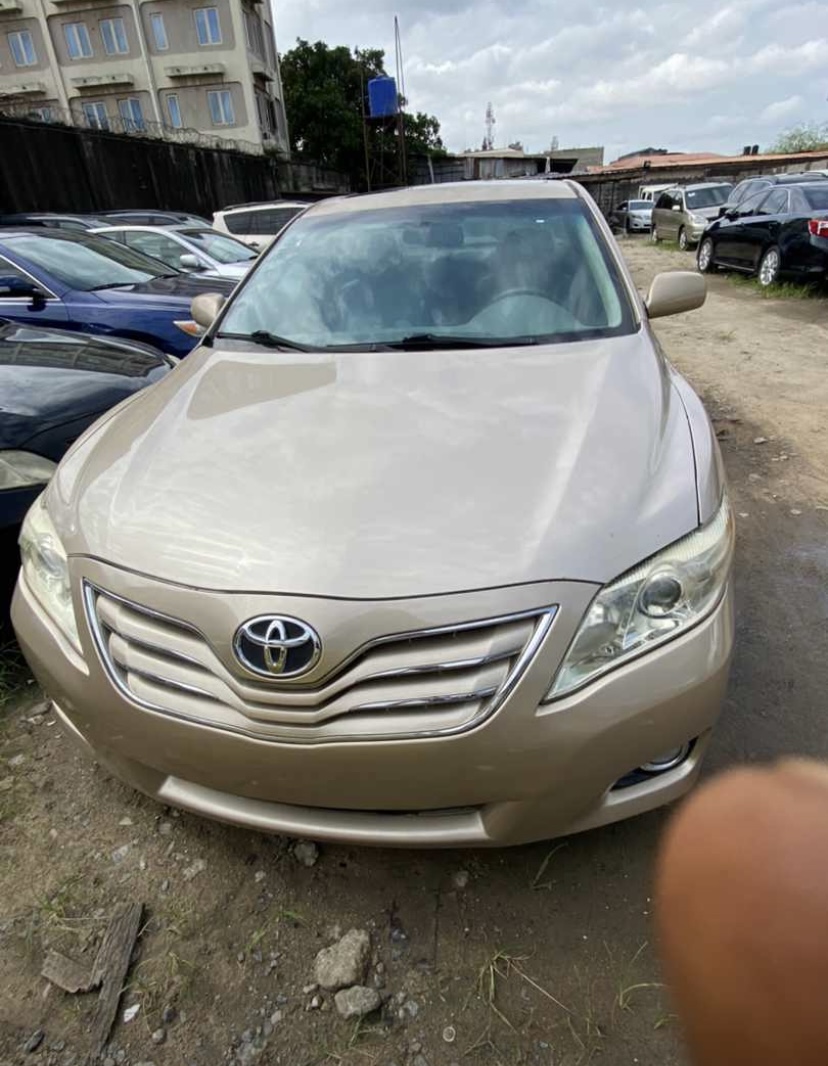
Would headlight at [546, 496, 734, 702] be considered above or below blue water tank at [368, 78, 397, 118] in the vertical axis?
below

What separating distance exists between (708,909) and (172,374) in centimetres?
222

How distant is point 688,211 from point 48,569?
18.0 m

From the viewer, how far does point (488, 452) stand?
60.7 inches

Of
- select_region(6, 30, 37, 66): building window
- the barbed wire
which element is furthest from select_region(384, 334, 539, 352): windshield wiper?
select_region(6, 30, 37, 66): building window

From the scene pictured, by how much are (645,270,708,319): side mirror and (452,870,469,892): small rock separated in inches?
85.8

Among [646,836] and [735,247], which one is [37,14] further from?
[646,836]

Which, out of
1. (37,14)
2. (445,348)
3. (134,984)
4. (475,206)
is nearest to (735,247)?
(475,206)

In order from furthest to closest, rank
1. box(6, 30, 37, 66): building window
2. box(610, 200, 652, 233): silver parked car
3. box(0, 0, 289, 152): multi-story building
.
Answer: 1. box(6, 30, 37, 66): building window
2. box(0, 0, 289, 152): multi-story building
3. box(610, 200, 652, 233): silver parked car

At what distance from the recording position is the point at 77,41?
32.7 metres

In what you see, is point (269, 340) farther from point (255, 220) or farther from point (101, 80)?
point (101, 80)

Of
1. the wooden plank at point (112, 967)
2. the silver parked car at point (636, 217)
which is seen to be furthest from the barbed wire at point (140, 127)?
the wooden plank at point (112, 967)

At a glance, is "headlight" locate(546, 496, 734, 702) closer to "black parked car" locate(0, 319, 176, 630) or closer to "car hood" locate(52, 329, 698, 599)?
"car hood" locate(52, 329, 698, 599)

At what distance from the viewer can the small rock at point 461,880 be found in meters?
1.60

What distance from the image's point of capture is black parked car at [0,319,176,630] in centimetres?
230
